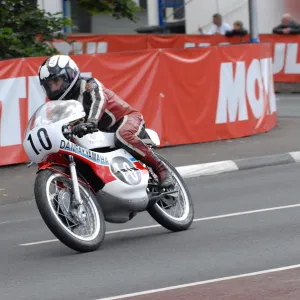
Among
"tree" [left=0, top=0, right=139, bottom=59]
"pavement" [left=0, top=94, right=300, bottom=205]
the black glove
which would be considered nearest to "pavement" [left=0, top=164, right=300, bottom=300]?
the black glove

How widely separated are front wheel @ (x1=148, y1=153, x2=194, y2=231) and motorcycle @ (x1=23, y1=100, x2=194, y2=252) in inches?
9.3

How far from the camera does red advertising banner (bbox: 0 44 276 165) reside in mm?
14633

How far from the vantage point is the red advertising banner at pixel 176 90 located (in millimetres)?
14633

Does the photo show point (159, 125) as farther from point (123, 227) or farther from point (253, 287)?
point (253, 287)

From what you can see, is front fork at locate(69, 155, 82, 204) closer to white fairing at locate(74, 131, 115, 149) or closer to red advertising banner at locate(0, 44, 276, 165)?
white fairing at locate(74, 131, 115, 149)

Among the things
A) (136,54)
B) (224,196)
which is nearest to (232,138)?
(136,54)

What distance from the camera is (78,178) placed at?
27.4 ft

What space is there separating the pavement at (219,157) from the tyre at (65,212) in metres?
4.49

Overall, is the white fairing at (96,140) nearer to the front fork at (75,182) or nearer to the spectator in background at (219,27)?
the front fork at (75,182)

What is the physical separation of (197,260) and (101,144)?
146cm

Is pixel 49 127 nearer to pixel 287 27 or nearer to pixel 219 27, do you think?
pixel 287 27

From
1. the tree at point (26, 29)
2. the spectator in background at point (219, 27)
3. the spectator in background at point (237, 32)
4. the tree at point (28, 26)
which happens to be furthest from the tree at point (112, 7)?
the spectator in background at point (219, 27)

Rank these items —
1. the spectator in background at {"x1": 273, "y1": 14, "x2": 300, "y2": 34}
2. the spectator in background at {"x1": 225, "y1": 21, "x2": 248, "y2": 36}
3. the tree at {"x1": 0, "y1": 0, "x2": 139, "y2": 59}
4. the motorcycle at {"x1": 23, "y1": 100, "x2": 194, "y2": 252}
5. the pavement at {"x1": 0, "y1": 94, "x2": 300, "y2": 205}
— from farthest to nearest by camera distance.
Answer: the spectator in background at {"x1": 225, "y1": 21, "x2": 248, "y2": 36}, the spectator in background at {"x1": 273, "y1": 14, "x2": 300, "y2": 34}, the tree at {"x1": 0, "y1": 0, "x2": 139, "y2": 59}, the pavement at {"x1": 0, "y1": 94, "x2": 300, "y2": 205}, the motorcycle at {"x1": 23, "y1": 100, "x2": 194, "y2": 252}

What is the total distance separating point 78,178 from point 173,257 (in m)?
1.09
